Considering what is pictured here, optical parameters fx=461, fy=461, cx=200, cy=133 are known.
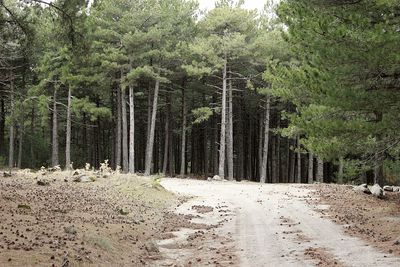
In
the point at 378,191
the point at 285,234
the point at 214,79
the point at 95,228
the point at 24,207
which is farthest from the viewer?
the point at 214,79

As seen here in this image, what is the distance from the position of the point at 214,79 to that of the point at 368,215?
2594 cm

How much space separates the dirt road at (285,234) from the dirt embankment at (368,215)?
42 centimetres

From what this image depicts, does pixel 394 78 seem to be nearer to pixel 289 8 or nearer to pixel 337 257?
pixel 289 8

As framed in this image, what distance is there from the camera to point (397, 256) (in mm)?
9578

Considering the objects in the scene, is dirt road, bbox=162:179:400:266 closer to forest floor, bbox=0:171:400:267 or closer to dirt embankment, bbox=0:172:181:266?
forest floor, bbox=0:171:400:267

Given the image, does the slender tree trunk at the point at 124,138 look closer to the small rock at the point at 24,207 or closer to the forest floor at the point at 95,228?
the forest floor at the point at 95,228

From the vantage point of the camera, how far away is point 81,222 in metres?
11.9

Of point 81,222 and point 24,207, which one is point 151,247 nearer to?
point 81,222

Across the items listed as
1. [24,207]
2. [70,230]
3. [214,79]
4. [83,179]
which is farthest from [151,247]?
[214,79]

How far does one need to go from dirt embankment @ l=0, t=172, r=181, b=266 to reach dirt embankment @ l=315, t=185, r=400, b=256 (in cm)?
541

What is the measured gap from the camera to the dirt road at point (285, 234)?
31.4 ft

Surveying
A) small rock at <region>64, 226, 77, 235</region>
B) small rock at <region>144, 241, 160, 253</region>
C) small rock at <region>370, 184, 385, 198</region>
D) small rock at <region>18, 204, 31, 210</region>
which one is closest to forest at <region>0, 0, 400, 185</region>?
small rock at <region>370, 184, 385, 198</region>

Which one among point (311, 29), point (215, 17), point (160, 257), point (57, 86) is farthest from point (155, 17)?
point (160, 257)

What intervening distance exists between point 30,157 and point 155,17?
21.3 meters
